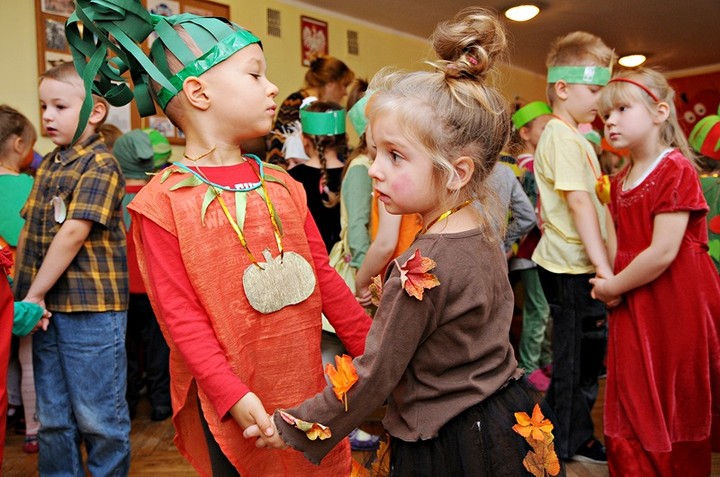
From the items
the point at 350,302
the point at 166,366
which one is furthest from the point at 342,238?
the point at 166,366

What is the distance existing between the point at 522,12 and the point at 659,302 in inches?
153

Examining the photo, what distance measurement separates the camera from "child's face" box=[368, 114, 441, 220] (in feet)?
3.47

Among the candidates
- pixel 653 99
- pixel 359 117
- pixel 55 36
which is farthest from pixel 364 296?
pixel 55 36

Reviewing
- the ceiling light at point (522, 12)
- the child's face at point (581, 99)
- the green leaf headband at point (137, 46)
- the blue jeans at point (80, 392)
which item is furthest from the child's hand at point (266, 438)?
the ceiling light at point (522, 12)

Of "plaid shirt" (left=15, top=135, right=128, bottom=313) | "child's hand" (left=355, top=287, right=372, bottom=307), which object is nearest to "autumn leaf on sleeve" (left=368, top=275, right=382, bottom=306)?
"child's hand" (left=355, top=287, right=372, bottom=307)

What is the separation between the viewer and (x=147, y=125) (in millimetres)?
3945

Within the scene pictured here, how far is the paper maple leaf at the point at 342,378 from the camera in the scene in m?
1.02

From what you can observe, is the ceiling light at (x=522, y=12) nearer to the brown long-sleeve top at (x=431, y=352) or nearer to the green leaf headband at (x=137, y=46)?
the green leaf headband at (x=137, y=46)

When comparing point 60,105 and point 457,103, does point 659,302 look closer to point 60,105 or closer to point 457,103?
point 457,103

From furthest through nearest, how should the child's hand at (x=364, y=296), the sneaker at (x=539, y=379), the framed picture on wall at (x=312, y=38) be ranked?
the framed picture on wall at (x=312, y=38) → the sneaker at (x=539, y=379) → the child's hand at (x=364, y=296)

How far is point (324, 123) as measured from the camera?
2.51 metres

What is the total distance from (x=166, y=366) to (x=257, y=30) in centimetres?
258

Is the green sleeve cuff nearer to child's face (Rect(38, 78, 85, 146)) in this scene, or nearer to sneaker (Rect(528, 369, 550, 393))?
child's face (Rect(38, 78, 85, 146))

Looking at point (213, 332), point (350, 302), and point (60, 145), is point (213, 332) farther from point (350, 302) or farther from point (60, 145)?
point (60, 145)
